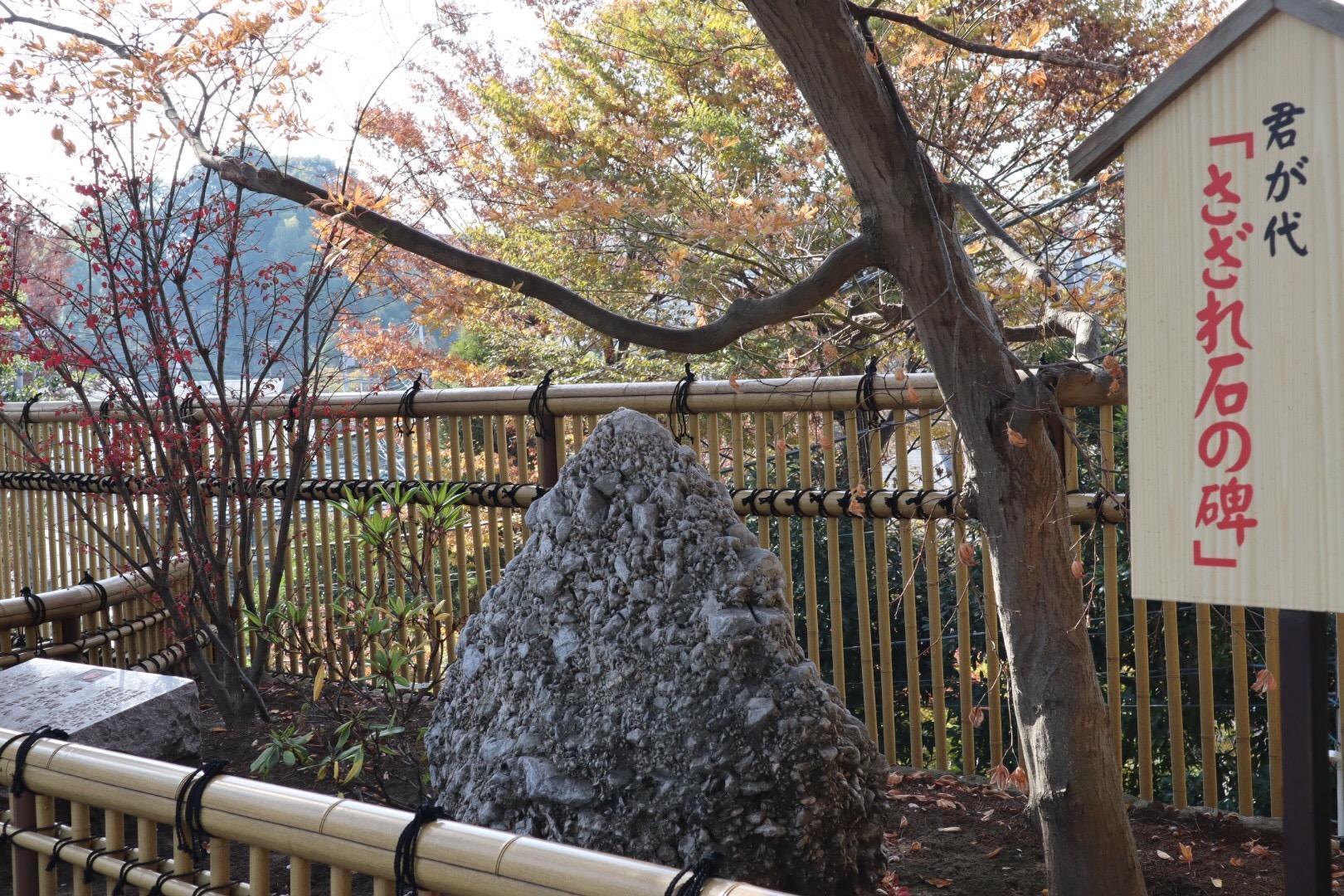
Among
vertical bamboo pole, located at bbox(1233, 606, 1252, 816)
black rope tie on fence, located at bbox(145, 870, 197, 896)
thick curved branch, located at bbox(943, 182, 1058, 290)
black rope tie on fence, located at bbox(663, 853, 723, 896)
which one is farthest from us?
vertical bamboo pole, located at bbox(1233, 606, 1252, 816)

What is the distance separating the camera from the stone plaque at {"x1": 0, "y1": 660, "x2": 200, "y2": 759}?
335cm

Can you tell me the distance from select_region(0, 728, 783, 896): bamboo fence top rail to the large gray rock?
0.67 meters

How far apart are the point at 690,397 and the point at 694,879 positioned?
7.81ft

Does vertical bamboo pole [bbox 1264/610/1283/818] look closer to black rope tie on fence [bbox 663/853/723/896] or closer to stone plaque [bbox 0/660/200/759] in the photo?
black rope tie on fence [bbox 663/853/723/896]

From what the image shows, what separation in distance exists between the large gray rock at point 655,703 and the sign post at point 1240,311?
102cm

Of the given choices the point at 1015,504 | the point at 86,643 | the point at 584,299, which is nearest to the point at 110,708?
the point at 86,643

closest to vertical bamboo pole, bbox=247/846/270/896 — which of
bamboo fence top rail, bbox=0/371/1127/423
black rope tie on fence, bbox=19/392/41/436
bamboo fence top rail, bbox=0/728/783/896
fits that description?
bamboo fence top rail, bbox=0/728/783/896

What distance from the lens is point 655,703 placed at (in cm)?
245

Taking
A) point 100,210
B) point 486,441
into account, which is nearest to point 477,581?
point 486,441

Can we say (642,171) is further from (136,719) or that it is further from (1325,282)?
(1325,282)

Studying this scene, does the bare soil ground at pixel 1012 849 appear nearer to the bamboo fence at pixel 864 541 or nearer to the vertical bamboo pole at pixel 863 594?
the bamboo fence at pixel 864 541

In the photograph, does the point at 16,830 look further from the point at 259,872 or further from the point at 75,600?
the point at 75,600

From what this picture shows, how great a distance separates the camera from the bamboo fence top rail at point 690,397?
305cm

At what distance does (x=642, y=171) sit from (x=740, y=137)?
2.33 feet
